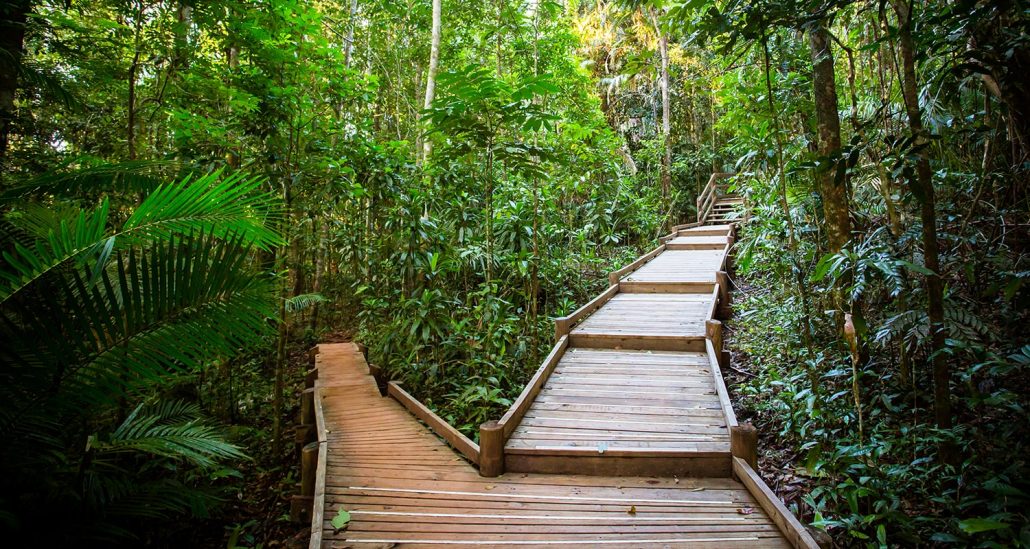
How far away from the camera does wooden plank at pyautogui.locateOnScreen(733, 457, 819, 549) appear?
92.2 inches

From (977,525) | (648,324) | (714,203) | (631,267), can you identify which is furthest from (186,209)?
(714,203)

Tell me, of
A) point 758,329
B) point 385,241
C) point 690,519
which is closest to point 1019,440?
point 690,519

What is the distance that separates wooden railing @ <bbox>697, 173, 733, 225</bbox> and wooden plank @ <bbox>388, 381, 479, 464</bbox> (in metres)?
12.1

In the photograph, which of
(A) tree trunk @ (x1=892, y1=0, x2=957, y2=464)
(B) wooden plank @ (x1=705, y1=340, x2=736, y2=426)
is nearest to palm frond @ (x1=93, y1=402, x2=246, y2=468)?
(B) wooden plank @ (x1=705, y1=340, x2=736, y2=426)

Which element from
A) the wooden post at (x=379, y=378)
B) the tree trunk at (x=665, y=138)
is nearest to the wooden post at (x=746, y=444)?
the wooden post at (x=379, y=378)

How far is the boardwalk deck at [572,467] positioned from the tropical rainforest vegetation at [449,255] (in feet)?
1.77

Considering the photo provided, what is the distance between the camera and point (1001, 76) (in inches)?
109

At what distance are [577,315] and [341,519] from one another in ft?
12.9

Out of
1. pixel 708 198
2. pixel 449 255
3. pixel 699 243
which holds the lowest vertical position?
pixel 699 243

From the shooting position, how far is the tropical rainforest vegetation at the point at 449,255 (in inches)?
65.5

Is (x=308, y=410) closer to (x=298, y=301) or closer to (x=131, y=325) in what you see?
(x=298, y=301)

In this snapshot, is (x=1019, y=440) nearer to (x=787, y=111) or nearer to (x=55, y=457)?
(x=787, y=111)

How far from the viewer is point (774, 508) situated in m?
2.66

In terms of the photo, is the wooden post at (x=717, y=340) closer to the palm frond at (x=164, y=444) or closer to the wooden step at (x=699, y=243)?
the palm frond at (x=164, y=444)
